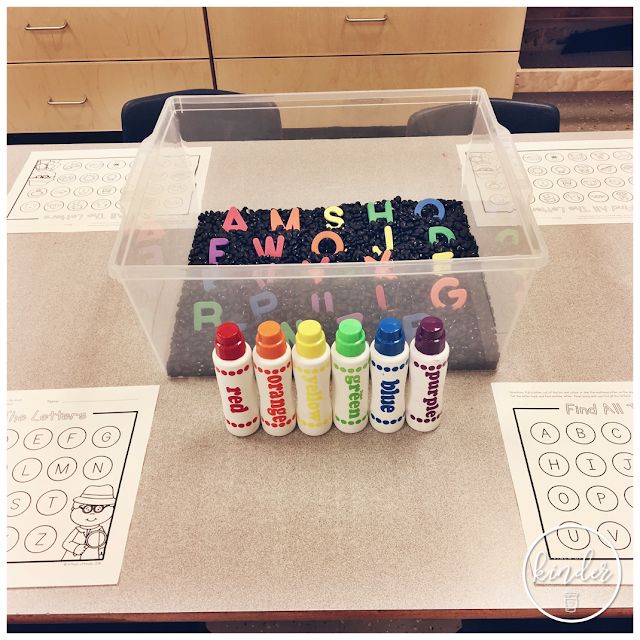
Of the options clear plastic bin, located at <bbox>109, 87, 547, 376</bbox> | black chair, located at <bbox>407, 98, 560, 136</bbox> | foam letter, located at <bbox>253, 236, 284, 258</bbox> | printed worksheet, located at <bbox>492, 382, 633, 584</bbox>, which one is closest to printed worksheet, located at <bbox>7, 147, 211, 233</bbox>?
clear plastic bin, located at <bbox>109, 87, 547, 376</bbox>

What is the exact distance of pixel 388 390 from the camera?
73 centimetres

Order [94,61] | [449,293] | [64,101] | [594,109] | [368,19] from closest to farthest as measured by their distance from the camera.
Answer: [449,293] < [368,19] < [94,61] < [64,101] < [594,109]

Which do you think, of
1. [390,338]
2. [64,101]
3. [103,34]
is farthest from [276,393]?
[64,101]

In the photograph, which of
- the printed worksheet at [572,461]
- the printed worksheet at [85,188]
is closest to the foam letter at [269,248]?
the printed worksheet at [85,188]

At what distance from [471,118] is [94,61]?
1.51 metres

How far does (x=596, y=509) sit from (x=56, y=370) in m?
0.76

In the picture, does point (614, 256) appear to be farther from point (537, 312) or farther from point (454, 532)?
point (454, 532)

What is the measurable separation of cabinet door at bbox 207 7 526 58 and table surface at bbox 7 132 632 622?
1.36 meters

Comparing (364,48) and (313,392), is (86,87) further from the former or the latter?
(313,392)

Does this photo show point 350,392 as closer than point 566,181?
Yes

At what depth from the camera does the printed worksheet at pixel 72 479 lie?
2.21 feet

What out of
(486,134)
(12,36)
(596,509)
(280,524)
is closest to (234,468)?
(280,524)

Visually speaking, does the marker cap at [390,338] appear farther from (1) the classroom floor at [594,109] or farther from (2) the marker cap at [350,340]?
(1) the classroom floor at [594,109]

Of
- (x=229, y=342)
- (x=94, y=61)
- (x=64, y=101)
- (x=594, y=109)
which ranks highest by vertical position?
(x=229, y=342)
